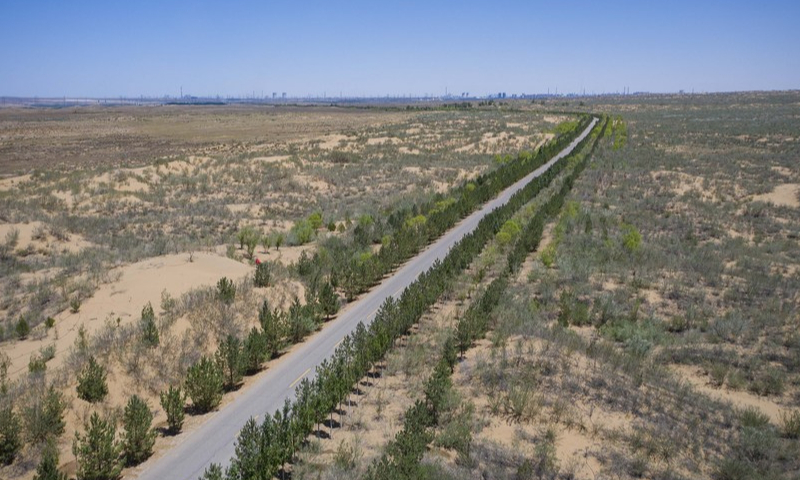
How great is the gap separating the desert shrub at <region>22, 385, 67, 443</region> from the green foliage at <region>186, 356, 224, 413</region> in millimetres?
2581

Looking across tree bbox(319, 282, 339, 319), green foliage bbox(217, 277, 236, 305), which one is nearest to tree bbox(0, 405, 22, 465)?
green foliage bbox(217, 277, 236, 305)

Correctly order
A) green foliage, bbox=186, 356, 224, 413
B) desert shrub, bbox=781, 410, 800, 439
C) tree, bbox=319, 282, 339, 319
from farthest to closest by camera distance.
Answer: tree, bbox=319, 282, 339, 319, green foliage, bbox=186, 356, 224, 413, desert shrub, bbox=781, 410, 800, 439

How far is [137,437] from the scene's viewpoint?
32.4ft

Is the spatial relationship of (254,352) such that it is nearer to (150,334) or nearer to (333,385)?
(150,334)

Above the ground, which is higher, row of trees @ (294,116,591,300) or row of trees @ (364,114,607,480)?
row of trees @ (294,116,591,300)

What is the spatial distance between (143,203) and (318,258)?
744 inches

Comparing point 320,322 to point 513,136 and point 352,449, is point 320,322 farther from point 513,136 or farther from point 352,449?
point 513,136

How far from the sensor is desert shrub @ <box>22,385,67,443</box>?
10.3 m

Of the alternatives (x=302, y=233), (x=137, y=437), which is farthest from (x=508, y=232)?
(x=137, y=437)

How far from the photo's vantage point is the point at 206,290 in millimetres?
16766

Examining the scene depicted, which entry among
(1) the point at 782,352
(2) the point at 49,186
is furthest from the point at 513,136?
(1) the point at 782,352

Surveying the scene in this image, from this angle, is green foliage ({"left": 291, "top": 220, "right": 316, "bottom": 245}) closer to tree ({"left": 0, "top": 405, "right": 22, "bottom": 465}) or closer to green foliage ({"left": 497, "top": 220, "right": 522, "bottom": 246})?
green foliage ({"left": 497, "top": 220, "right": 522, "bottom": 246})

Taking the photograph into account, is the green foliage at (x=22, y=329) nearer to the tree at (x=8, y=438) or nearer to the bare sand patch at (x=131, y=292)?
the bare sand patch at (x=131, y=292)

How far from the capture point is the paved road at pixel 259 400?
991cm
